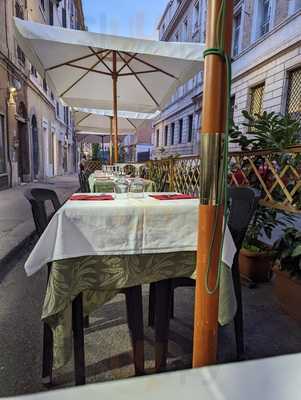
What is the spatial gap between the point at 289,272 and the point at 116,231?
1.52 m

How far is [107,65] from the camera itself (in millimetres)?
4652

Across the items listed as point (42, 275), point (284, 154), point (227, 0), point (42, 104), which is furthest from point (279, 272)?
point (42, 104)

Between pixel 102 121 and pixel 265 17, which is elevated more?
pixel 265 17

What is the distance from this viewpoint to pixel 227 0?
83 centimetres

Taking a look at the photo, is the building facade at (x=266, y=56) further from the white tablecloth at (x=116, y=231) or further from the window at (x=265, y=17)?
the white tablecloth at (x=116, y=231)

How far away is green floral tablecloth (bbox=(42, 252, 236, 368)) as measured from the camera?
3.92 ft

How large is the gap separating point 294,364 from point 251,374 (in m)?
0.18

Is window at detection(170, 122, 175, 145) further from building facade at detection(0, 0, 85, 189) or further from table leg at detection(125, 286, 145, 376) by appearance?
table leg at detection(125, 286, 145, 376)

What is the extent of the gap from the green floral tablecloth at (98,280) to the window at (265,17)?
11819mm

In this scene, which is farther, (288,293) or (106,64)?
(106,64)

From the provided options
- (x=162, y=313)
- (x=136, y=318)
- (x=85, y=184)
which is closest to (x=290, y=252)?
(x=162, y=313)

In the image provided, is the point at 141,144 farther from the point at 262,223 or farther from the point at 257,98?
the point at 262,223

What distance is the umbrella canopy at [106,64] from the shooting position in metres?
2.99

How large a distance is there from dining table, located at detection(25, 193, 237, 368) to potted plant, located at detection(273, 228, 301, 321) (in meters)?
0.87
